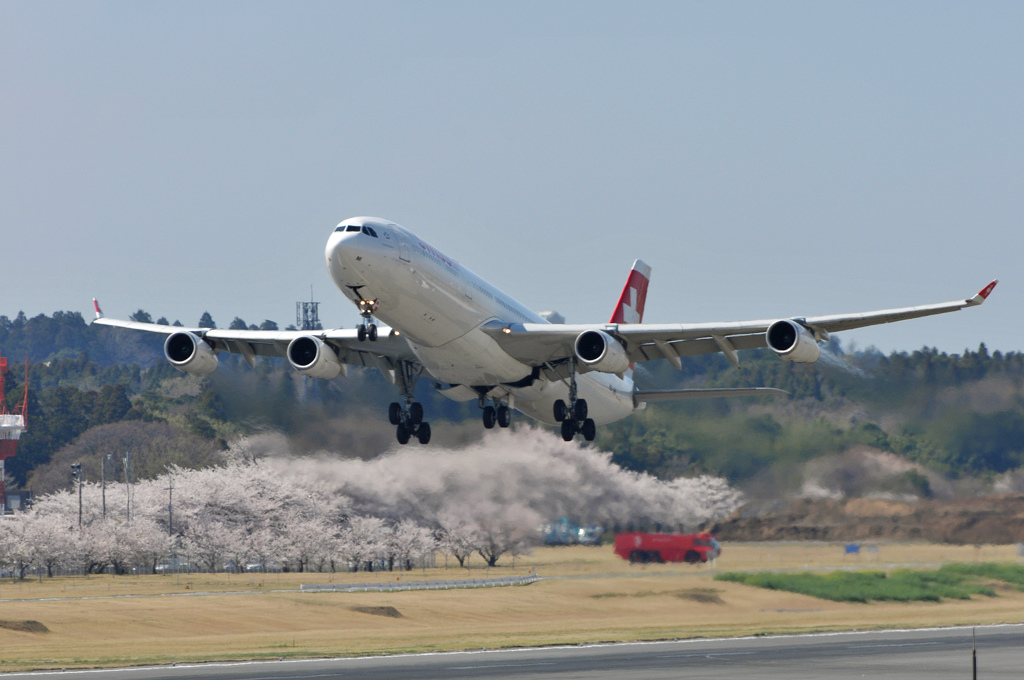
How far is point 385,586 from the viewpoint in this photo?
61625 millimetres

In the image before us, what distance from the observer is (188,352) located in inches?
1519

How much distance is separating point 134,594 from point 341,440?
17.8 meters

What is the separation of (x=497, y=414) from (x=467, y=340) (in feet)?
19.7

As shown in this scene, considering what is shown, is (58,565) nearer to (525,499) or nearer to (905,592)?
(525,499)

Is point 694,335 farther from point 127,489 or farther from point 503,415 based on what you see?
point 127,489

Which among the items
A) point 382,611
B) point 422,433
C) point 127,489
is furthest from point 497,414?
point 127,489

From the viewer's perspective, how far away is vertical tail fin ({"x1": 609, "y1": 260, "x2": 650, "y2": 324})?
5178cm

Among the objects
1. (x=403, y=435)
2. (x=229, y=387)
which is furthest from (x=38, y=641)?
(x=403, y=435)

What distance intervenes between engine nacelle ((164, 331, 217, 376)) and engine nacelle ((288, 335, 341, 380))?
2642mm

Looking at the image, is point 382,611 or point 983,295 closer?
point 983,295

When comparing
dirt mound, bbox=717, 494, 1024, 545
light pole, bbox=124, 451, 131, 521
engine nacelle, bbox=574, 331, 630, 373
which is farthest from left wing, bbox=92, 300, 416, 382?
light pole, bbox=124, 451, 131, 521

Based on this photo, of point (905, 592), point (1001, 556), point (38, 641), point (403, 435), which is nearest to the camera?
point (403, 435)

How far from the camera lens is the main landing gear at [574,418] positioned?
132 feet

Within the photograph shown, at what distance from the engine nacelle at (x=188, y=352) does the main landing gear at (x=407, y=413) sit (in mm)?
5920
